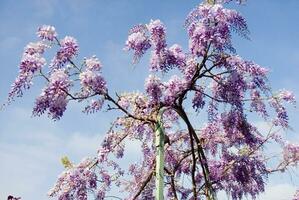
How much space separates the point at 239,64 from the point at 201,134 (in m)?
4.08

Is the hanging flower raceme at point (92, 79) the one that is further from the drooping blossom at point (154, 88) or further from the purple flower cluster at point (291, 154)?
the purple flower cluster at point (291, 154)

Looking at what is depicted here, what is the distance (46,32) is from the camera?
33.5 ft

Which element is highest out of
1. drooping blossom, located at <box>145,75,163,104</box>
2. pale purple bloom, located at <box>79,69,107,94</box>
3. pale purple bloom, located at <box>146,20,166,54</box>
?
pale purple bloom, located at <box>146,20,166,54</box>

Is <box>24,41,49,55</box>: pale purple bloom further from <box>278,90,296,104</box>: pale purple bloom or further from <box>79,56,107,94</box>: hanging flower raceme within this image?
<box>278,90,296,104</box>: pale purple bloom

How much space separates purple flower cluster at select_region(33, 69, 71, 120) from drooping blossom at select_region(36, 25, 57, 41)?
0.78 m

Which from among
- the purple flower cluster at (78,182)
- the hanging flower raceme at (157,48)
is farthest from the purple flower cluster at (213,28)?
the purple flower cluster at (78,182)

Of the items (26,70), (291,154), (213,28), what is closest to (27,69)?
(26,70)

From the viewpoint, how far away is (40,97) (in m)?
10.1

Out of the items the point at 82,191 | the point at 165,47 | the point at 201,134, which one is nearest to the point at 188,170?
the point at 201,134

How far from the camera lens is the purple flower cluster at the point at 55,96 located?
9.84 m

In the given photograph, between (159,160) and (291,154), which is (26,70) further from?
(291,154)

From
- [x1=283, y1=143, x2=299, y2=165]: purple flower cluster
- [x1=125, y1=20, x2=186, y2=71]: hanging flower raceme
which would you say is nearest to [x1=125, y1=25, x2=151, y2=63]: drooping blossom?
[x1=125, y1=20, x2=186, y2=71]: hanging flower raceme

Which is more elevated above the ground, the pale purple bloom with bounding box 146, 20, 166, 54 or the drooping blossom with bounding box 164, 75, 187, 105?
the pale purple bloom with bounding box 146, 20, 166, 54

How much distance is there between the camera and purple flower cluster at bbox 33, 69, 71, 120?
9.84m
